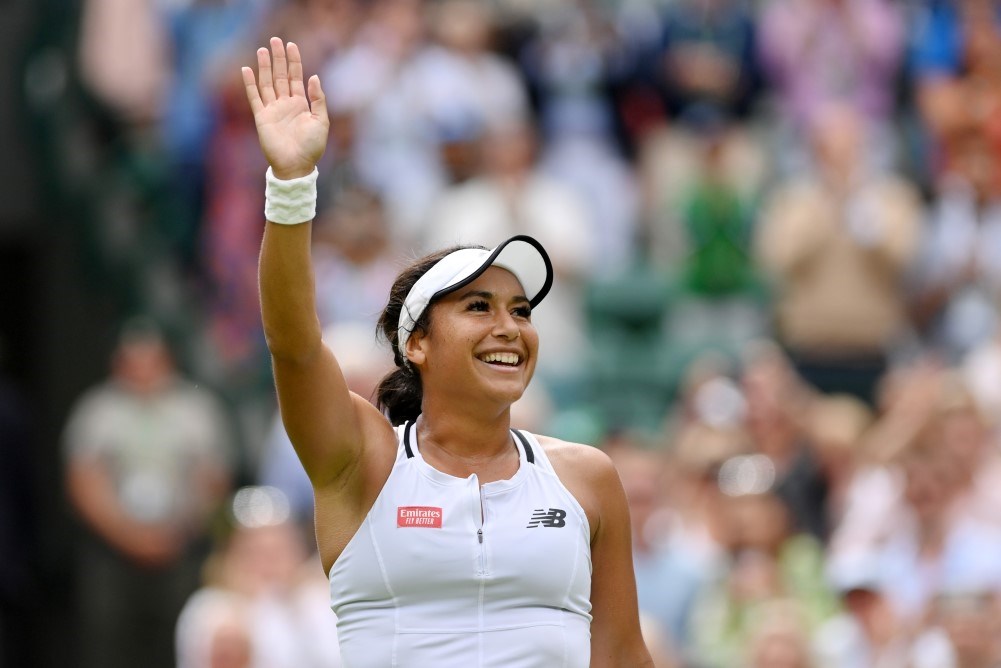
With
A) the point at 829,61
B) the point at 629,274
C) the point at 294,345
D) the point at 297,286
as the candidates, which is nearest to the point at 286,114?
the point at 297,286

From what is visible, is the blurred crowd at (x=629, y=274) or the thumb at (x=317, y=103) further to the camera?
the blurred crowd at (x=629, y=274)

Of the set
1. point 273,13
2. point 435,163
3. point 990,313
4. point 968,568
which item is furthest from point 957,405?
point 273,13

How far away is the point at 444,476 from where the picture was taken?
405cm

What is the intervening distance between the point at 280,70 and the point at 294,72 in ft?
0.11

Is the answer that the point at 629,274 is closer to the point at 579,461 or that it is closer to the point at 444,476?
the point at 579,461

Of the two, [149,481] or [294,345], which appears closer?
[294,345]

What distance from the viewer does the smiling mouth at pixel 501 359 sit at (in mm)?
4109

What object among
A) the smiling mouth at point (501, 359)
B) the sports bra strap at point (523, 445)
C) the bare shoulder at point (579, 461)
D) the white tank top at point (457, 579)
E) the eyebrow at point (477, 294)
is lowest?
the white tank top at point (457, 579)

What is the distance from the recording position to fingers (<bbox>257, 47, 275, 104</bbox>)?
3.99m

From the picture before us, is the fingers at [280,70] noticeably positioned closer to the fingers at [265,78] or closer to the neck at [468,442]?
the fingers at [265,78]

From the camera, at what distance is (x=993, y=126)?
35.8 ft

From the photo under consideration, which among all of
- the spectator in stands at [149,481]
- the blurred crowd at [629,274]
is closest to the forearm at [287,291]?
the blurred crowd at [629,274]

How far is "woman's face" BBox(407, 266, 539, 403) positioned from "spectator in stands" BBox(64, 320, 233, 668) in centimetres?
633

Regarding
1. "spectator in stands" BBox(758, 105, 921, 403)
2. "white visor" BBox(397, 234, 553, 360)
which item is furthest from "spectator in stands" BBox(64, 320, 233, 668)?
"white visor" BBox(397, 234, 553, 360)
